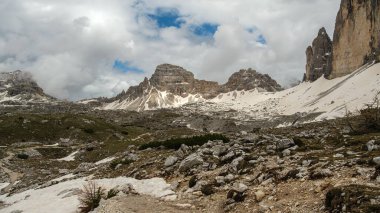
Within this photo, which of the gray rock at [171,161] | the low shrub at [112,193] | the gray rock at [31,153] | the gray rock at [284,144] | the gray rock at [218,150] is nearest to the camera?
the low shrub at [112,193]

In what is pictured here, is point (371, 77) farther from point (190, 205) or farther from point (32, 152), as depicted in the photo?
point (190, 205)

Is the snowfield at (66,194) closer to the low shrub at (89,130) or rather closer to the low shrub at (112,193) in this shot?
the low shrub at (112,193)

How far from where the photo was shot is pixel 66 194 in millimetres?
28828

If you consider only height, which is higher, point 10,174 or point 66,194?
point 66,194

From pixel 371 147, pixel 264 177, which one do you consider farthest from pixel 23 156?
pixel 371 147

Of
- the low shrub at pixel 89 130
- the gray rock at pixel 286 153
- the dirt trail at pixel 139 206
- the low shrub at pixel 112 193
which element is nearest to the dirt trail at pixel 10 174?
the low shrub at pixel 112 193

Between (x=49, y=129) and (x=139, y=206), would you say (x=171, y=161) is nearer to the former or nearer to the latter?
(x=139, y=206)

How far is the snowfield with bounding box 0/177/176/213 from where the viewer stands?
2428cm

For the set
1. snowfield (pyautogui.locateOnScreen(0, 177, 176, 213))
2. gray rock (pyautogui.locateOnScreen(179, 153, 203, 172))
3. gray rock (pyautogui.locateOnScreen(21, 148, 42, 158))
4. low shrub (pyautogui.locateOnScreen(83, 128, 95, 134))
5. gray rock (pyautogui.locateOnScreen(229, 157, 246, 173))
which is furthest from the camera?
low shrub (pyautogui.locateOnScreen(83, 128, 95, 134))

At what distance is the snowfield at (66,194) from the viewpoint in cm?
2428

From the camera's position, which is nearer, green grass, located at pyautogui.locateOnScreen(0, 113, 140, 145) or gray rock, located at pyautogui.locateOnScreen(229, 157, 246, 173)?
gray rock, located at pyautogui.locateOnScreen(229, 157, 246, 173)

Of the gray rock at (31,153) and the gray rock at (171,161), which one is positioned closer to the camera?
the gray rock at (171,161)

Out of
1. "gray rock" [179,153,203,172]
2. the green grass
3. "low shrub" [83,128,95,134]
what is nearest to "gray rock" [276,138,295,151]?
"gray rock" [179,153,203,172]

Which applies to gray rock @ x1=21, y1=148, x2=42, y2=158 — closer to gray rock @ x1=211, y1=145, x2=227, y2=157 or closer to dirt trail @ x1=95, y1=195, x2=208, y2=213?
gray rock @ x1=211, y1=145, x2=227, y2=157
